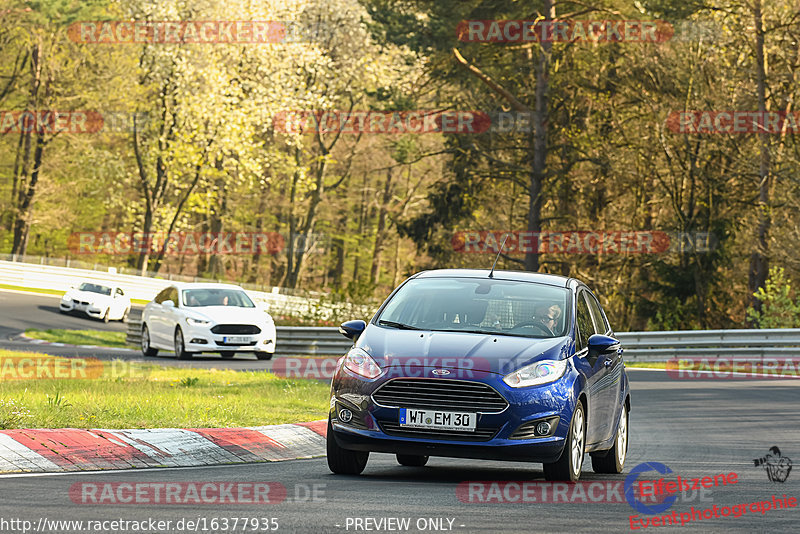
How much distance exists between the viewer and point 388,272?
83250mm

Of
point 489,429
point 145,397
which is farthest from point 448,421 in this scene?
point 145,397

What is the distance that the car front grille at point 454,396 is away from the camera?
28.4 feet

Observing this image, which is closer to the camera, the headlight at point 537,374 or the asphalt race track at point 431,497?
A: the asphalt race track at point 431,497

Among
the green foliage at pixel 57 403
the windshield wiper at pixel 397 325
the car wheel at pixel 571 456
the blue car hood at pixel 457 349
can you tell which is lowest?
the green foliage at pixel 57 403

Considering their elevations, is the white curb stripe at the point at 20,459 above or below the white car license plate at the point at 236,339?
above

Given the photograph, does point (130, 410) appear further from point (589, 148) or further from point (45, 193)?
point (45, 193)

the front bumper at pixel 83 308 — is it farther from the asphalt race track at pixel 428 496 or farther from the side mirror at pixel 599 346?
the side mirror at pixel 599 346

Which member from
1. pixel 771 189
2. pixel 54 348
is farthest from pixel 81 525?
pixel 771 189

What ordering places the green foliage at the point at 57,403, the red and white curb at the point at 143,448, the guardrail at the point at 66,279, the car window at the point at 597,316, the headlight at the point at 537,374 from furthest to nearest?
the guardrail at the point at 66,279
the green foliage at the point at 57,403
the car window at the point at 597,316
the red and white curb at the point at 143,448
the headlight at the point at 537,374

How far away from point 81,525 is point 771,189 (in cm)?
3332

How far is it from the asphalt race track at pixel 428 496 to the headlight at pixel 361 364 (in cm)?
82

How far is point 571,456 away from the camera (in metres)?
8.99

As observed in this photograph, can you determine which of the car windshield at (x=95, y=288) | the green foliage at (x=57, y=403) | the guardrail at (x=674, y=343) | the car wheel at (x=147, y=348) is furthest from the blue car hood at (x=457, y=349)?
the car windshield at (x=95, y=288)

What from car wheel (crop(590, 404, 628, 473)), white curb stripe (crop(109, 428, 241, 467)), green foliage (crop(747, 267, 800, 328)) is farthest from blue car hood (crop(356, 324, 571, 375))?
green foliage (crop(747, 267, 800, 328))
